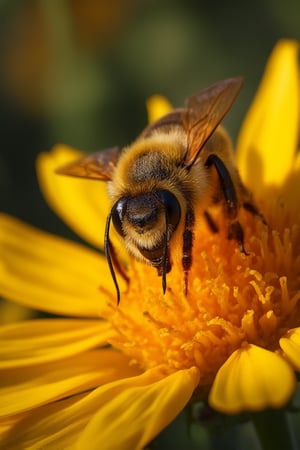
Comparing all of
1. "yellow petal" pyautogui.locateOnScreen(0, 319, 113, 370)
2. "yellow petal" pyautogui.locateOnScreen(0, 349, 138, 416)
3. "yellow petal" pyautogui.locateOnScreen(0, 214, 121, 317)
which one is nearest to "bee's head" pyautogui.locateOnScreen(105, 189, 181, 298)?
"yellow petal" pyautogui.locateOnScreen(0, 349, 138, 416)

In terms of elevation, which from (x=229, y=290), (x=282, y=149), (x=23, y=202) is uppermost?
(x=282, y=149)

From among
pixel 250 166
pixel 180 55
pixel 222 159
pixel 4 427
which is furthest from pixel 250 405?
pixel 180 55

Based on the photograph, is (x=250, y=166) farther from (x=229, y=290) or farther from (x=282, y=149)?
(x=229, y=290)

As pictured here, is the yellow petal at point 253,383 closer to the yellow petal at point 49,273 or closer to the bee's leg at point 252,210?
the bee's leg at point 252,210

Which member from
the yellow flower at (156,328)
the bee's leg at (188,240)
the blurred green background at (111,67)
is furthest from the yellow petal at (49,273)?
the blurred green background at (111,67)

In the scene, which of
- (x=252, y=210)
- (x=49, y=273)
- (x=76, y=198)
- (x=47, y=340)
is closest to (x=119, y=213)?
(x=252, y=210)
